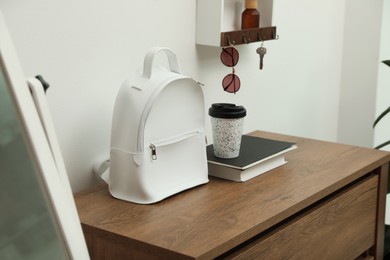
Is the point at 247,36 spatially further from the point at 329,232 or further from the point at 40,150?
the point at 40,150

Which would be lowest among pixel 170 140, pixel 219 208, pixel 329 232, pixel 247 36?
pixel 329 232

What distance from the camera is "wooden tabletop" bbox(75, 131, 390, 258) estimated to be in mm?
1171

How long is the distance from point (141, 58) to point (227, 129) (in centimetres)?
28

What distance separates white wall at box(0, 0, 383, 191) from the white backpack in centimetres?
13

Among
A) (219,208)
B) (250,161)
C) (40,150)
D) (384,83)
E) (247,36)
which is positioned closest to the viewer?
(40,150)

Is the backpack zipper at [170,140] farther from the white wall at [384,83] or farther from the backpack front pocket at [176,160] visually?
the white wall at [384,83]

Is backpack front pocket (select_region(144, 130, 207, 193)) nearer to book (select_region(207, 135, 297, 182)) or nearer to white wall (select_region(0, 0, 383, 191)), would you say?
book (select_region(207, 135, 297, 182))

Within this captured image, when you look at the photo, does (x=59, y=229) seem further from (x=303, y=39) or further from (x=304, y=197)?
(x=303, y=39)

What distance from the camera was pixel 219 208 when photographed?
1.32 meters

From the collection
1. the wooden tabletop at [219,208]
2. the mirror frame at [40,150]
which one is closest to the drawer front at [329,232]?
the wooden tabletop at [219,208]

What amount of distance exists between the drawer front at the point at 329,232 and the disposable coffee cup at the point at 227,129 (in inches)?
9.4

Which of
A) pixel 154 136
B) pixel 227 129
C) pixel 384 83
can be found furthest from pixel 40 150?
pixel 384 83

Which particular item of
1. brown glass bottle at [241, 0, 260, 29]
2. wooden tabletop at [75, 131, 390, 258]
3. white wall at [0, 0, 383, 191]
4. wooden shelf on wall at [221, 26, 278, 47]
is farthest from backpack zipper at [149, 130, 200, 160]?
brown glass bottle at [241, 0, 260, 29]

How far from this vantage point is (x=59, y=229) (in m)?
0.89
